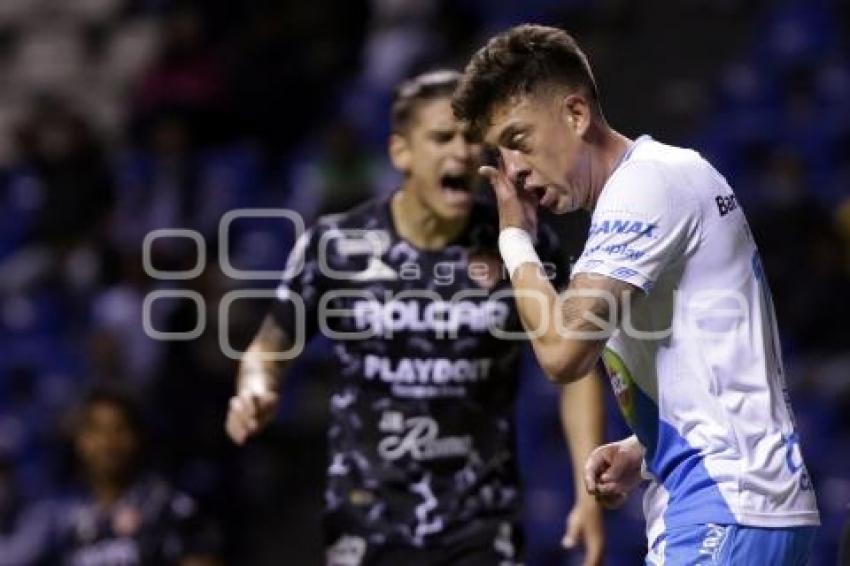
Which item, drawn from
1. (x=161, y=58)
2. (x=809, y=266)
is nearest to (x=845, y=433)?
(x=809, y=266)

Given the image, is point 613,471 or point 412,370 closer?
point 613,471

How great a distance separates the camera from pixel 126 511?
7.21 meters

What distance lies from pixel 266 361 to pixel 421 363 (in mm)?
504

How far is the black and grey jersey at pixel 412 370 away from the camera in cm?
558

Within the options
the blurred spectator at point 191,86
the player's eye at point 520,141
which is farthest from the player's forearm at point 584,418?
the blurred spectator at point 191,86

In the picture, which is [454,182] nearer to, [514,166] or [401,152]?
[401,152]

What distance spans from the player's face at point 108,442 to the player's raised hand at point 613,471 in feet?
11.2

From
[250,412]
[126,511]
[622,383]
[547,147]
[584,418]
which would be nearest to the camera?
[547,147]

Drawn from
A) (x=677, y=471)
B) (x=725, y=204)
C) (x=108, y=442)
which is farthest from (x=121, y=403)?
(x=725, y=204)

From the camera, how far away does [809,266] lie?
9.20 meters

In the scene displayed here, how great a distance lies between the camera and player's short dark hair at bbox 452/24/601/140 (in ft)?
13.2

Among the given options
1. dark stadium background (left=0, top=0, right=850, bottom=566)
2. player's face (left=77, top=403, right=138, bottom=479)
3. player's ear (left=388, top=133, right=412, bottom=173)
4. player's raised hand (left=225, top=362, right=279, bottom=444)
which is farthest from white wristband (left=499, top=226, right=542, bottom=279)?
dark stadium background (left=0, top=0, right=850, bottom=566)

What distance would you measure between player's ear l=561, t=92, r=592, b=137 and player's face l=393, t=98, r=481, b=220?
158cm

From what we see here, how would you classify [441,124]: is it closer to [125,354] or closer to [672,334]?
[672,334]
